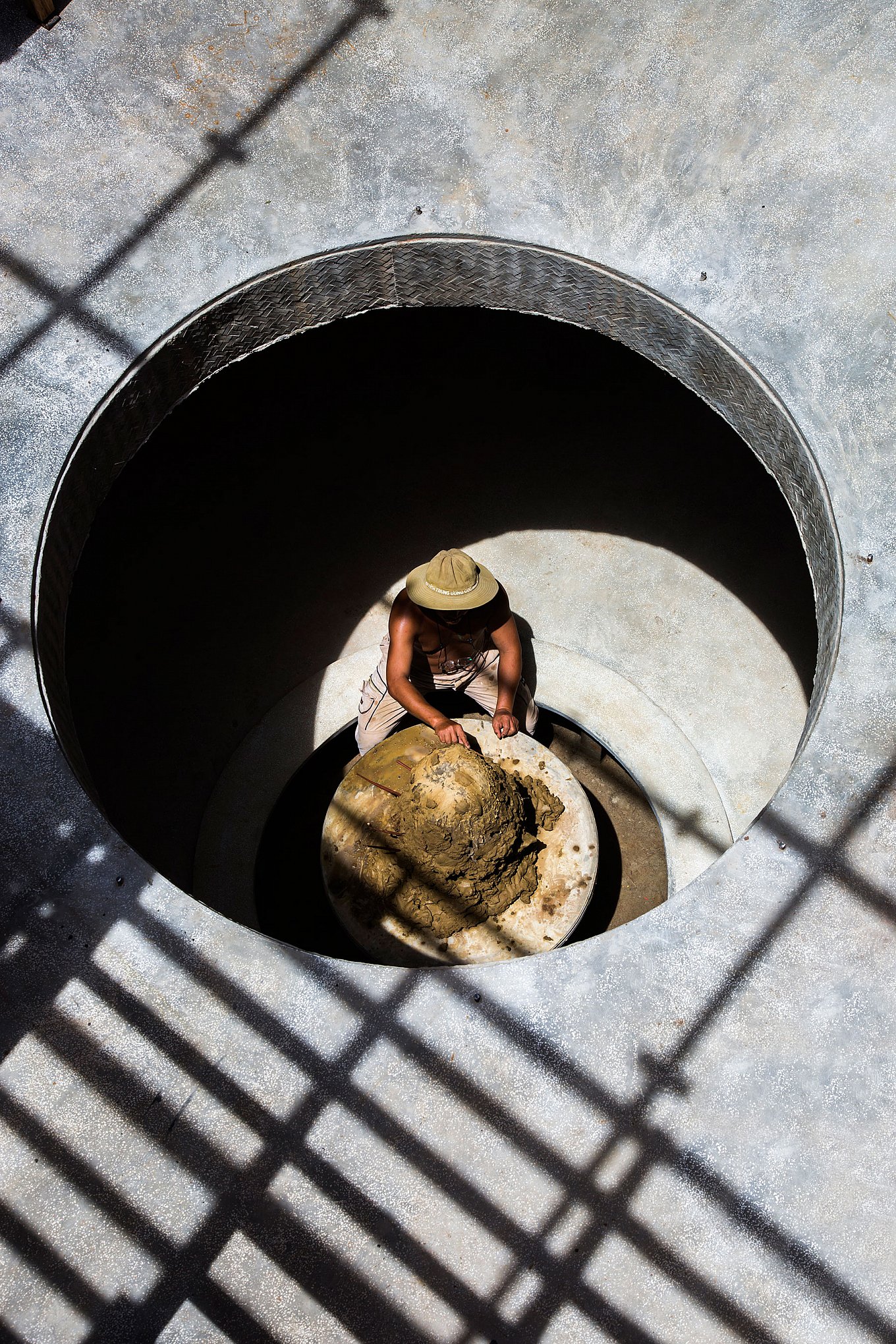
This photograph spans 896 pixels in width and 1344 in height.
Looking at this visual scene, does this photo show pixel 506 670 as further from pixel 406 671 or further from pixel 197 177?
pixel 197 177

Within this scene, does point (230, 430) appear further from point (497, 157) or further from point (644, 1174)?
point (644, 1174)

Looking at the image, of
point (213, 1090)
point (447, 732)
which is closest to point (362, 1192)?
point (213, 1090)

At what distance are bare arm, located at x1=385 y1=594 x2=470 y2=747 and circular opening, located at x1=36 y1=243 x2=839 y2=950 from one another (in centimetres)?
129

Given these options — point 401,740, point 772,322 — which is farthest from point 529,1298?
point 772,322

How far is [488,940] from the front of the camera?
6.63 m

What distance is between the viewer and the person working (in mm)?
6586

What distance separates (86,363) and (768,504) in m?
5.22

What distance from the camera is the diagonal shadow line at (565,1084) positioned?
4238 mm

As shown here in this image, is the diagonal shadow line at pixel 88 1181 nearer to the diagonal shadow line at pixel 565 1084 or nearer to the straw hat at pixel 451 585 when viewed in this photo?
the diagonal shadow line at pixel 565 1084

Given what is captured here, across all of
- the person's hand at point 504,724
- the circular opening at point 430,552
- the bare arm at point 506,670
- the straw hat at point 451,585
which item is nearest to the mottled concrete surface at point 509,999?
the circular opening at point 430,552

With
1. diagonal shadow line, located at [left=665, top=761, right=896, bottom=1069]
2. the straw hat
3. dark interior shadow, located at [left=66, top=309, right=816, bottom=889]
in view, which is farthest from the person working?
diagonal shadow line, located at [left=665, top=761, right=896, bottom=1069]

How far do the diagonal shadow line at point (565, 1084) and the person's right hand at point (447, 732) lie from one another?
2.72 metres

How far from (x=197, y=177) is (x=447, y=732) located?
3.74 meters

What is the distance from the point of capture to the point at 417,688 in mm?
7699
